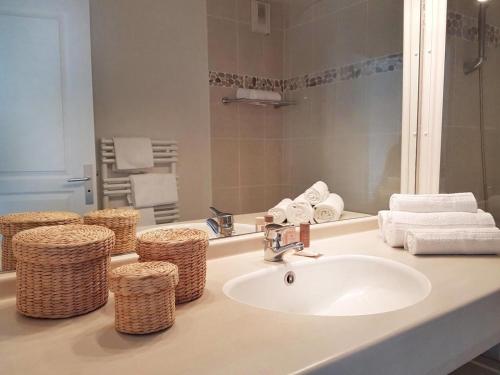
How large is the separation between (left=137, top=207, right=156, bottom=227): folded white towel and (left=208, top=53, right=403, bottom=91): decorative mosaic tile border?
459mm

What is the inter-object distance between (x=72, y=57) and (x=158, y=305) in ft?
2.35

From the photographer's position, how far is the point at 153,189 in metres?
1.16

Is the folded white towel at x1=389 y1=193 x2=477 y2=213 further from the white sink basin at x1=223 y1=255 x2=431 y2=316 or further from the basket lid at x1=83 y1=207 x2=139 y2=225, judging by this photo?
the basket lid at x1=83 y1=207 x2=139 y2=225

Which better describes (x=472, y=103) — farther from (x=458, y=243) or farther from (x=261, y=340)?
(x=261, y=340)

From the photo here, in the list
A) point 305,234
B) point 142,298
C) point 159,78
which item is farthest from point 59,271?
point 305,234

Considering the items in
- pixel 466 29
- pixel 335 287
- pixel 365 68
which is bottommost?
pixel 335 287

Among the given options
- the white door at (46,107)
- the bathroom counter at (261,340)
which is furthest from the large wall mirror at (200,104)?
the bathroom counter at (261,340)

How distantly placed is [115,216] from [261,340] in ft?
1.78

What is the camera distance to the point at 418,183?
5.56ft

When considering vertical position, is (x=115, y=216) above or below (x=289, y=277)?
above

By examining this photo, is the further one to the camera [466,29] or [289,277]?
[466,29]

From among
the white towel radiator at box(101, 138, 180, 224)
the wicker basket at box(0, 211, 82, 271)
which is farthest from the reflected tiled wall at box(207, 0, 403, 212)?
the wicker basket at box(0, 211, 82, 271)

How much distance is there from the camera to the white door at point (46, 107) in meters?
0.95

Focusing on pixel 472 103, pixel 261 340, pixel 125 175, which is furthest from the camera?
pixel 472 103
